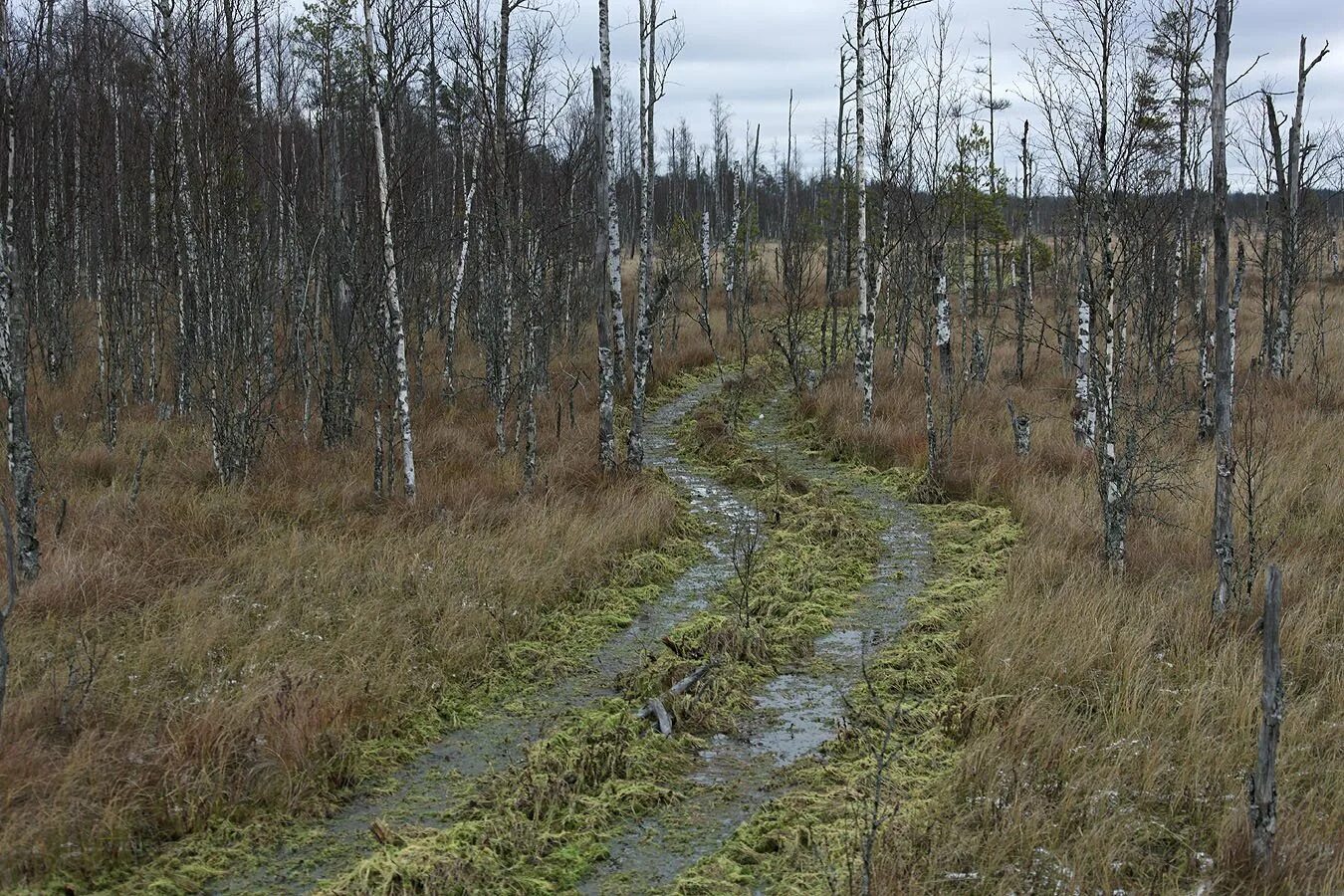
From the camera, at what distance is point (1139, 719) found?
5.64m

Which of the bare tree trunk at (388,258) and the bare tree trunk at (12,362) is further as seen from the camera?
the bare tree trunk at (388,258)

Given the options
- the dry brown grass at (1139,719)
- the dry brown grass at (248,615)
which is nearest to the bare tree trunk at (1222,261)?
the dry brown grass at (1139,719)

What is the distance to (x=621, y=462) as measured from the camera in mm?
12336

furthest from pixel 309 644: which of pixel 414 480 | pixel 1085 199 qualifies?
pixel 1085 199

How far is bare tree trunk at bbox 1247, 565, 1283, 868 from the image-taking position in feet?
13.3

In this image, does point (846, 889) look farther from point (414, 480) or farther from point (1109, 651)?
point (414, 480)

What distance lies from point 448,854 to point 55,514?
656 cm

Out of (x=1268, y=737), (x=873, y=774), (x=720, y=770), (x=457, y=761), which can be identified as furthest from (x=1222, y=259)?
(x=457, y=761)

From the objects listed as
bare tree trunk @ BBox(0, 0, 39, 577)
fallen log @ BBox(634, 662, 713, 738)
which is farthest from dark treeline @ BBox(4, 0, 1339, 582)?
fallen log @ BBox(634, 662, 713, 738)

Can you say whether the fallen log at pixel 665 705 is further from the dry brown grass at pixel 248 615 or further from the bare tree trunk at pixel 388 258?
the bare tree trunk at pixel 388 258

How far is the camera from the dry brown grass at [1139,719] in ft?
14.0

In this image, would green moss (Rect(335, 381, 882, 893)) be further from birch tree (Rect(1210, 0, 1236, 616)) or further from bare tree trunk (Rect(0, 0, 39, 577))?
bare tree trunk (Rect(0, 0, 39, 577))

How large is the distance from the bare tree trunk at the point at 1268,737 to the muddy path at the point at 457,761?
3.77m

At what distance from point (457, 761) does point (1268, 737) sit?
4.21 meters
